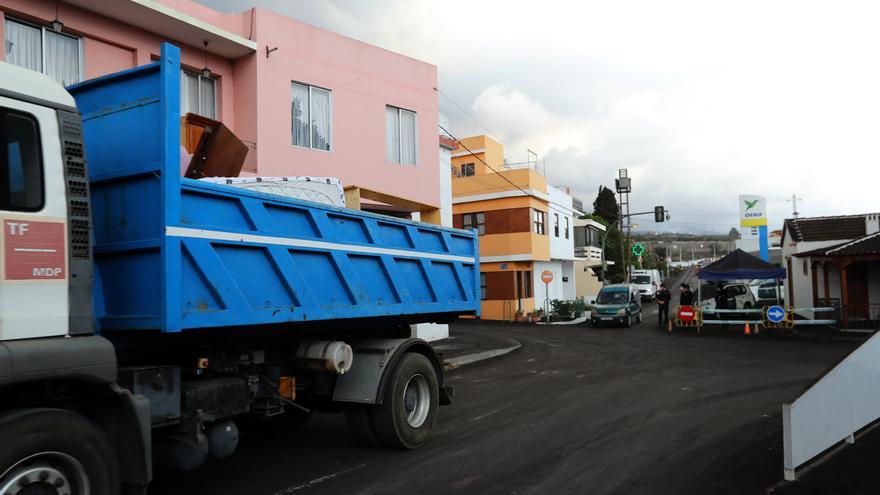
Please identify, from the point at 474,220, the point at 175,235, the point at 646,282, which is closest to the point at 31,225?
the point at 175,235

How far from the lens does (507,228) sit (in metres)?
33.4

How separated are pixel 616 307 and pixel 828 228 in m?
12.1

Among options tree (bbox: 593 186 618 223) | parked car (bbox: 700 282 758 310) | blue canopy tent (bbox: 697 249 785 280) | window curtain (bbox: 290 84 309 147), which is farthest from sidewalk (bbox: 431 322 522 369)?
tree (bbox: 593 186 618 223)

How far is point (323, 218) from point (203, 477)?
8.98 ft

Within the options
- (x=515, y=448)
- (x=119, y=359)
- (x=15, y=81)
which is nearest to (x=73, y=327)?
(x=119, y=359)

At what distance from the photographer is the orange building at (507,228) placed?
3288cm

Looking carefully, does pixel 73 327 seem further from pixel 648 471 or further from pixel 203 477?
pixel 648 471

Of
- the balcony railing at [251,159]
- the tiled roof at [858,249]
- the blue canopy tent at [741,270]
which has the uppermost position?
the balcony railing at [251,159]

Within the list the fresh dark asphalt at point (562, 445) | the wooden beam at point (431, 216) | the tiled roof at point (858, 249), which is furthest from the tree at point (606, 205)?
the wooden beam at point (431, 216)

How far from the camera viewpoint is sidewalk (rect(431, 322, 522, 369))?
15.3 m

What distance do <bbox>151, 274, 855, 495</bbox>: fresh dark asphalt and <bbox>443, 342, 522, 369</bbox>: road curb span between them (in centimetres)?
147

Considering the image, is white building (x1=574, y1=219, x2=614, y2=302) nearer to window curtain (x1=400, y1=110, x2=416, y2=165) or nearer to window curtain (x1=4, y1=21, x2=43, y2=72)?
window curtain (x1=400, y1=110, x2=416, y2=165)

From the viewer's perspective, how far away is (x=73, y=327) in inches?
154

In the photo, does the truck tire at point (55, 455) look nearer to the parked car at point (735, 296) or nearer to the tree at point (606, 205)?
the parked car at point (735, 296)
